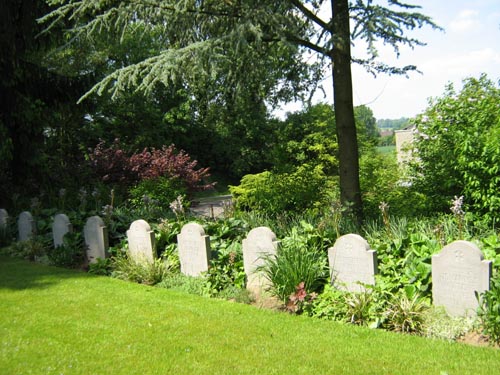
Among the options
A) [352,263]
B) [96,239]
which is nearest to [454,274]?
[352,263]

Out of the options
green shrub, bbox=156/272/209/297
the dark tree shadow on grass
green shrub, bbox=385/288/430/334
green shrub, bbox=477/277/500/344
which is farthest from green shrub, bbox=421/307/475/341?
the dark tree shadow on grass

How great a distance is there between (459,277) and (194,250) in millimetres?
→ 3508

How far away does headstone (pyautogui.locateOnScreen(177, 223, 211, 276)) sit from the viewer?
20.8 feet

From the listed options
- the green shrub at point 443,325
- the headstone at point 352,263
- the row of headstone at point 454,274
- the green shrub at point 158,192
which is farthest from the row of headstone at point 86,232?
the green shrub at point 443,325

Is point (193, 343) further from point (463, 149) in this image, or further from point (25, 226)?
point (25, 226)

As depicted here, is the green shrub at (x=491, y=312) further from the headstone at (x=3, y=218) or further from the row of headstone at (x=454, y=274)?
the headstone at (x=3, y=218)

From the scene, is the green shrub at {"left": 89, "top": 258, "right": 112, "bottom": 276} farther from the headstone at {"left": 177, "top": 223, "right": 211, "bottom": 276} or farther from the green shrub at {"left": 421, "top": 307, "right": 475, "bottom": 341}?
the green shrub at {"left": 421, "top": 307, "right": 475, "bottom": 341}

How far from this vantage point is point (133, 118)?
26.0 m

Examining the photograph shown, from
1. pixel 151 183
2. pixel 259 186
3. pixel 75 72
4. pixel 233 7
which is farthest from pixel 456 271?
pixel 75 72

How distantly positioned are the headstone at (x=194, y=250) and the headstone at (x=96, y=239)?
1826 mm

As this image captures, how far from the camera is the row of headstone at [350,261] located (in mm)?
4340

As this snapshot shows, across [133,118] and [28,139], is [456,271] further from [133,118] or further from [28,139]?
[133,118]

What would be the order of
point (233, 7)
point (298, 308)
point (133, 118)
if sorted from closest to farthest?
point (298, 308) → point (233, 7) → point (133, 118)

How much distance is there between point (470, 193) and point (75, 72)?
18.1 metres
